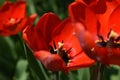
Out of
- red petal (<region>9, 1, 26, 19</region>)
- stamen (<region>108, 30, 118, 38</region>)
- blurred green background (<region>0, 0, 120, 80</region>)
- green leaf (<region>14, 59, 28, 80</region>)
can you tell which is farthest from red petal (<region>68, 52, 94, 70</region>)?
red petal (<region>9, 1, 26, 19</region>)

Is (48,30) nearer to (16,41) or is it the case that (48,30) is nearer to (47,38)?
(47,38)

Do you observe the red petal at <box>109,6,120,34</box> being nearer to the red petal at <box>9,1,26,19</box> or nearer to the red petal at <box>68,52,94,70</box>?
the red petal at <box>68,52,94,70</box>

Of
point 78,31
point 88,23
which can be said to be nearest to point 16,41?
point 88,23

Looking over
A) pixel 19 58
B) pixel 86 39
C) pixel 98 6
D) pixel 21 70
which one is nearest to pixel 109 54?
pixel 86 39

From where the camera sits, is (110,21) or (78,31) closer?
(78,31)

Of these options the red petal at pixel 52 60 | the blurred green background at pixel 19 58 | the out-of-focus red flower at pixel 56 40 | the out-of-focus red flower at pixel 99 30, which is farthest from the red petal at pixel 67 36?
the blurred green background at pixel 19 58

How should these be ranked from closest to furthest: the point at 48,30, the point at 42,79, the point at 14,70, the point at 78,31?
the point at 78,31
the point at 48,30
the point at 42,79
the point at 14,70

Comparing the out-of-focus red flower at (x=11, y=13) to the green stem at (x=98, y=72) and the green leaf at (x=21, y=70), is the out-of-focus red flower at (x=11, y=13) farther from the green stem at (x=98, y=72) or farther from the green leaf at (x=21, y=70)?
the green stem at (x=98, y=72)
